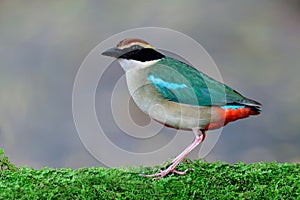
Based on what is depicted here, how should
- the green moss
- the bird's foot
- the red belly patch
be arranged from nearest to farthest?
the green moss < the bird's foot < the red belly patch

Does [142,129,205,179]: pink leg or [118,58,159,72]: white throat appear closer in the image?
[142,129,205,179]: pink leg

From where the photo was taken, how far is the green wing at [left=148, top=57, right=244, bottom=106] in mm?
3170

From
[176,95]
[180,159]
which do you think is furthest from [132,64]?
[180,159]

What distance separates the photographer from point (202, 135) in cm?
322

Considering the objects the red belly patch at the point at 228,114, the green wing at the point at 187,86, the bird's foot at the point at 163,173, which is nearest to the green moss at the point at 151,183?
the bird's foot at the point at 163,173

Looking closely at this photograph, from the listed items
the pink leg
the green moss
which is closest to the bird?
the pink leg

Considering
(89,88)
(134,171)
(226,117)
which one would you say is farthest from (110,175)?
(89,88)

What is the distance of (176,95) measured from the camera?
10.4 ft

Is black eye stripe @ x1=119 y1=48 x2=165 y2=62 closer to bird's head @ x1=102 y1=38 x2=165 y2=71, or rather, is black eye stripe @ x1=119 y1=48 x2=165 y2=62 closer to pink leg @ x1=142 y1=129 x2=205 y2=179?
bird's head @ x1=102 y1=38 x2=165 y2=71

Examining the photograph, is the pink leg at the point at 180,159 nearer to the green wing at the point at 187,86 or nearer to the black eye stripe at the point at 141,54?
the green wing at the point at 187,86

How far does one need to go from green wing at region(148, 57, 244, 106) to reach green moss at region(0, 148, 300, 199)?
0.34 m

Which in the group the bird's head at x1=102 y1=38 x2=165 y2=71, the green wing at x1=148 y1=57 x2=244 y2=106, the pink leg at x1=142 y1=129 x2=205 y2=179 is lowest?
the pink leg at x1=142 y1=129 x2=205 y2=179

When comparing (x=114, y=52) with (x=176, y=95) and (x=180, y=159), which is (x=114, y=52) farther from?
(x=180, y=159)

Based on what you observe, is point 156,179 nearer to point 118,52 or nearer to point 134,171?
point 134,171
